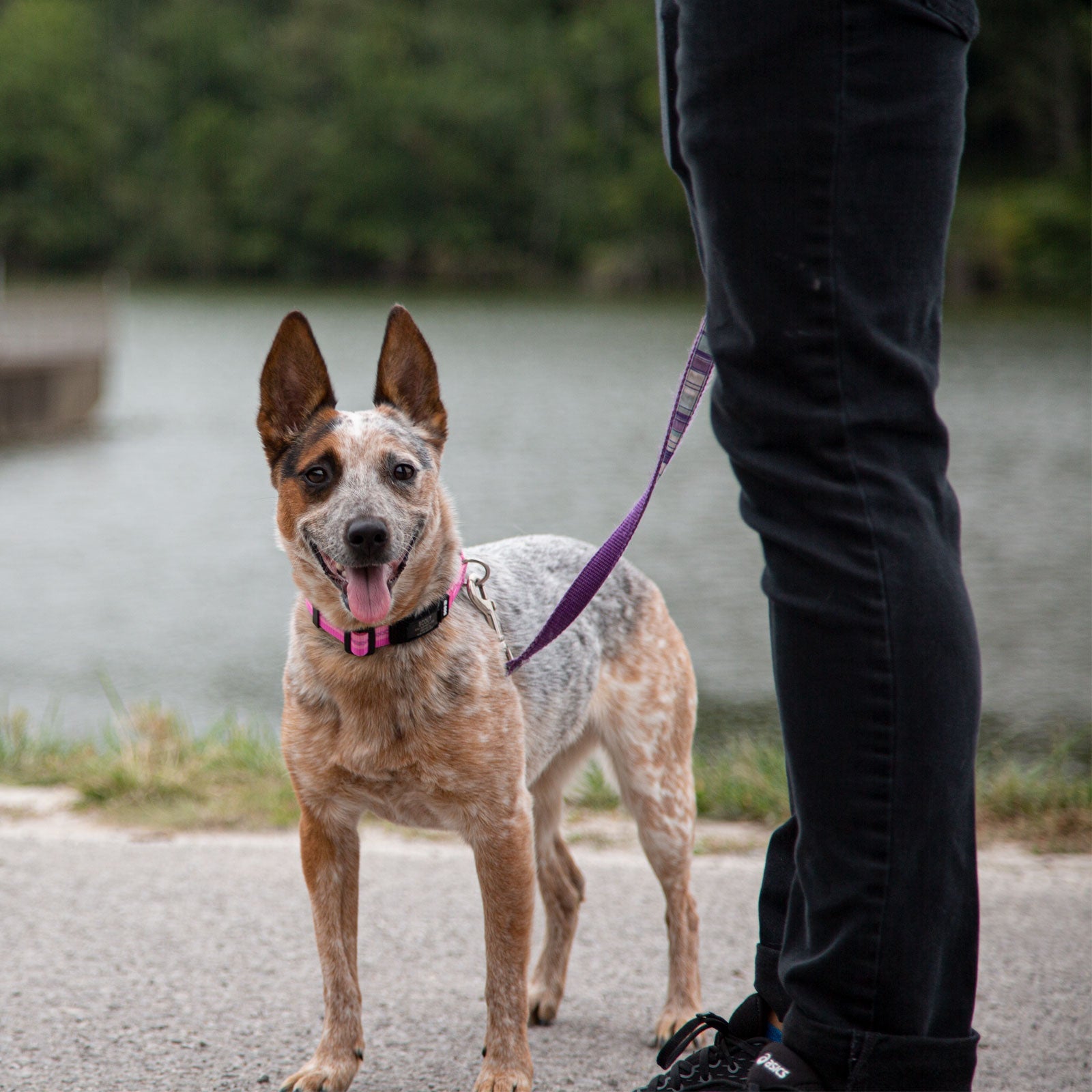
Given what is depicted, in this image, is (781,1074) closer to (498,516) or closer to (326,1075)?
(326,1075)

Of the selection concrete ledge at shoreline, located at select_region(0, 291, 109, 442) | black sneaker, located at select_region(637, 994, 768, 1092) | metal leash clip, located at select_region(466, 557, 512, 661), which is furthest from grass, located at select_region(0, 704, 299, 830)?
concrete ledge at shoreline, located at select_region(0, 291, 109, 442)

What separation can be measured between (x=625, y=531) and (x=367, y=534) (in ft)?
1.65

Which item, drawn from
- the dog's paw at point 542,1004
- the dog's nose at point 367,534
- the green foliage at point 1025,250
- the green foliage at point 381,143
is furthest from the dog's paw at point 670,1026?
the green foliage at point 381,143

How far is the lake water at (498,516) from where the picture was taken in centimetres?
954

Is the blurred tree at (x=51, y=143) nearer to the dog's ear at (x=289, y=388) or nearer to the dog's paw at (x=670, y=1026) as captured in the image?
the dog's ear at (x=289, y=388)

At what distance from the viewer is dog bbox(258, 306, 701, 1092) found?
262 centimetres

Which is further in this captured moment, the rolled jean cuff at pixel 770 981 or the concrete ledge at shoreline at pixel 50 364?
the concrete ledge at shoreline at pixel 50 364

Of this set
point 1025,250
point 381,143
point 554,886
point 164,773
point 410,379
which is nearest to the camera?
point 410,379

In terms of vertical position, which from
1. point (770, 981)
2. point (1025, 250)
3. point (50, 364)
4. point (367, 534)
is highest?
point (1025, 250)

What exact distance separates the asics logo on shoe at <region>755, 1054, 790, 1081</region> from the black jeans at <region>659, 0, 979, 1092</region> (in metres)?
0.04

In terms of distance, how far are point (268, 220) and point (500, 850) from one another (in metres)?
83.5

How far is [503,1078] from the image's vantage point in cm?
258

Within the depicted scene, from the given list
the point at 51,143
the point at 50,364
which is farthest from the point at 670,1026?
the point at 51,143

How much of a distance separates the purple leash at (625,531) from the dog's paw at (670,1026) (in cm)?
83
